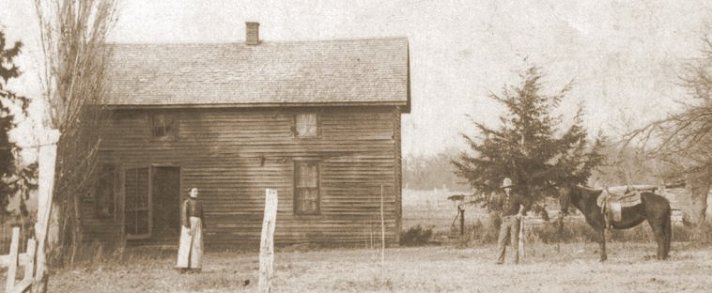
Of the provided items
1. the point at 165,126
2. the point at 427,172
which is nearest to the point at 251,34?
the point at 165,126

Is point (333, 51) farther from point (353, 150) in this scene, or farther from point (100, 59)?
point (100, 59)

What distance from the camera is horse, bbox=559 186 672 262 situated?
706 inches

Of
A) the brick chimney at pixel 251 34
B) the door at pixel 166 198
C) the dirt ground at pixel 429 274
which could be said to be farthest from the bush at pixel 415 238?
the brick chimney at pixel 251 34

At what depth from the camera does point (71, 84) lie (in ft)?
62.6

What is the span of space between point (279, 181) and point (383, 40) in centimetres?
667

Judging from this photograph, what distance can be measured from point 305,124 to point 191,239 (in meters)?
9.30

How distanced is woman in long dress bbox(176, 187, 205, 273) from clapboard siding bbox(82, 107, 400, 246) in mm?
8051

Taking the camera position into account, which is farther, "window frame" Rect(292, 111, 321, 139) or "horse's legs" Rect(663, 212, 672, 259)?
"window frame" Rect(292, 111, 321, 139)

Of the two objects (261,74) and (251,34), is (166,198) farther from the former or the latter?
(251,34)

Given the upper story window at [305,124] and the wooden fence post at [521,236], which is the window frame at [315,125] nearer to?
the upper story window at [305,124]

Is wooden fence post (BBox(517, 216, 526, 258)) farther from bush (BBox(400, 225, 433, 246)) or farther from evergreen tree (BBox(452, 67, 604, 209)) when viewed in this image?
bush (BBox(400, 225, 433, 246))

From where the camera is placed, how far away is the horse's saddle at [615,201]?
724 inches

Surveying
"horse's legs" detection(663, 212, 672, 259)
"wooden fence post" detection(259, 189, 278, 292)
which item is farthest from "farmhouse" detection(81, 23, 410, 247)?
"wooden fence post" detection(259, 189, 278, 292)

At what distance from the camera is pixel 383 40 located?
91.2ft
